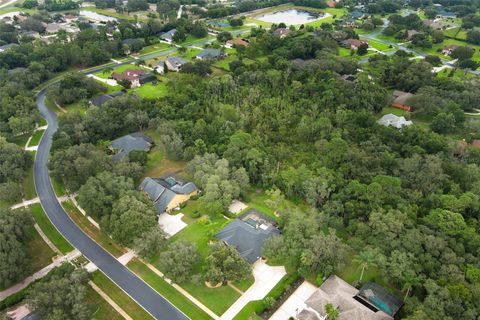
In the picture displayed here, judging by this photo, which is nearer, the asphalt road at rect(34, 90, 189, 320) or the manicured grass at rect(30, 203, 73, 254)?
the asphalt road at rect(34, 90, 189, 320)

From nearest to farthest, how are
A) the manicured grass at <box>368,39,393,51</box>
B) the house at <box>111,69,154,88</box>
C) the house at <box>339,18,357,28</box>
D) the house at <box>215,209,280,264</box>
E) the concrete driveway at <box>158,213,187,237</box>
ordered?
1. the house at <box>215,209,280,264</box>
2. the concrete driveway at <box>158,213,187,237</box>
3. the house at <box>111,69,154,88</box>
4. the manicured grass at <box>368,39,393,51</box>
5. the house at <box>339,18,357,28</box>

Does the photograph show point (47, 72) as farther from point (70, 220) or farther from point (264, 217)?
point (264, 217)

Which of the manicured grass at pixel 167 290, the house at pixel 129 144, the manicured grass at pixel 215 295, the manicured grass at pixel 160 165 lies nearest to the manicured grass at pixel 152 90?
the house at pixel 129 144

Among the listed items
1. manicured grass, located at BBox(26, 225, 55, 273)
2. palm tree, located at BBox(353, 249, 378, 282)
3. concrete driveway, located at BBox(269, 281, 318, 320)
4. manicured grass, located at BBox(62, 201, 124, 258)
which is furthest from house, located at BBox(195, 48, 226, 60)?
palm tree, located at BBox(353, 249, 378, 282)

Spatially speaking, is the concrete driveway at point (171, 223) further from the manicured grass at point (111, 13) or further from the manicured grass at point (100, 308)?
the manicured grass at point (111, 13)

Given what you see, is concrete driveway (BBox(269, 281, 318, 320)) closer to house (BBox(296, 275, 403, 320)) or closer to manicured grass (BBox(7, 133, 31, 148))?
house (BBox(296, 275, 403, 320))

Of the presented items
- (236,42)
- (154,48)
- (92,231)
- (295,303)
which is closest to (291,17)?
(236,42)

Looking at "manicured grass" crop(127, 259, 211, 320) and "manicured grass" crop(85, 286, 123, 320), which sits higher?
"manicured grass" crop(85, 286, 123, 320)

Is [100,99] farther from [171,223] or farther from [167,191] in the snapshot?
[171,223]
